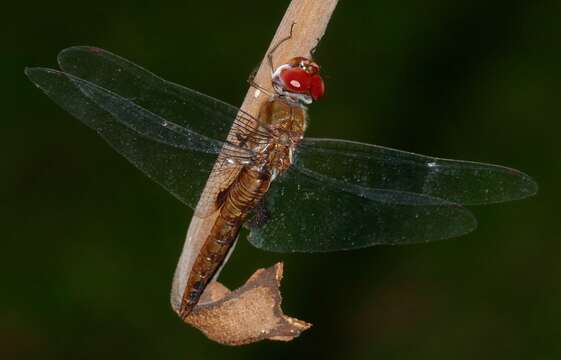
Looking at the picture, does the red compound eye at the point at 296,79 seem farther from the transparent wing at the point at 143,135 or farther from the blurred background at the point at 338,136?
the blurred background at the point at 338,136

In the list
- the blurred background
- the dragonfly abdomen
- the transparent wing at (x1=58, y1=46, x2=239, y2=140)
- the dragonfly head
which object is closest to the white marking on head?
the dragonfly head

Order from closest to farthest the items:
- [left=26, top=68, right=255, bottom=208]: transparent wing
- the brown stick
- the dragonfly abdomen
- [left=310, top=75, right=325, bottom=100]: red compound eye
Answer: the brown stick, [left=26, top=68, right=255, bottom=208]: transparent wing, [left=310, top=75, right=325, bottom=100]: red compound eye, the dragonfly abdomen

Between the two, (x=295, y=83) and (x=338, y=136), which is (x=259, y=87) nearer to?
(x=295, y=83)

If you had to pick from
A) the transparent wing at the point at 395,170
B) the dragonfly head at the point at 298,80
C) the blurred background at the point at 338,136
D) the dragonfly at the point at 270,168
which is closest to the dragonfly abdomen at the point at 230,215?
the dragonfly at the point at 270,168

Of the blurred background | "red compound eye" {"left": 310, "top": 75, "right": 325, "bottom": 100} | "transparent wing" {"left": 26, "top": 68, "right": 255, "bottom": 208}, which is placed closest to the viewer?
"transparent wing" {"left": 26, "top": 68, "right": 255, "bottom": 208}

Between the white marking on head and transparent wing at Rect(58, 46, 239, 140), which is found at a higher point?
the white marking on head

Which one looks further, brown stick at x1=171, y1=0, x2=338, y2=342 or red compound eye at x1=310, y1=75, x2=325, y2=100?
red compound eye at x1=310, y1=75, x2=325, y2=100

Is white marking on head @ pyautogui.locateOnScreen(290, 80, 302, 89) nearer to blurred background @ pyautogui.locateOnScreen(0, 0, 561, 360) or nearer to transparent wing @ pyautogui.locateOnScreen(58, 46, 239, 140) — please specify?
transparent wing @ pyautogui.locateOnScreen(58, 46, 239, 140)

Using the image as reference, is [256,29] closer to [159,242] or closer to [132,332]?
[159,242]
